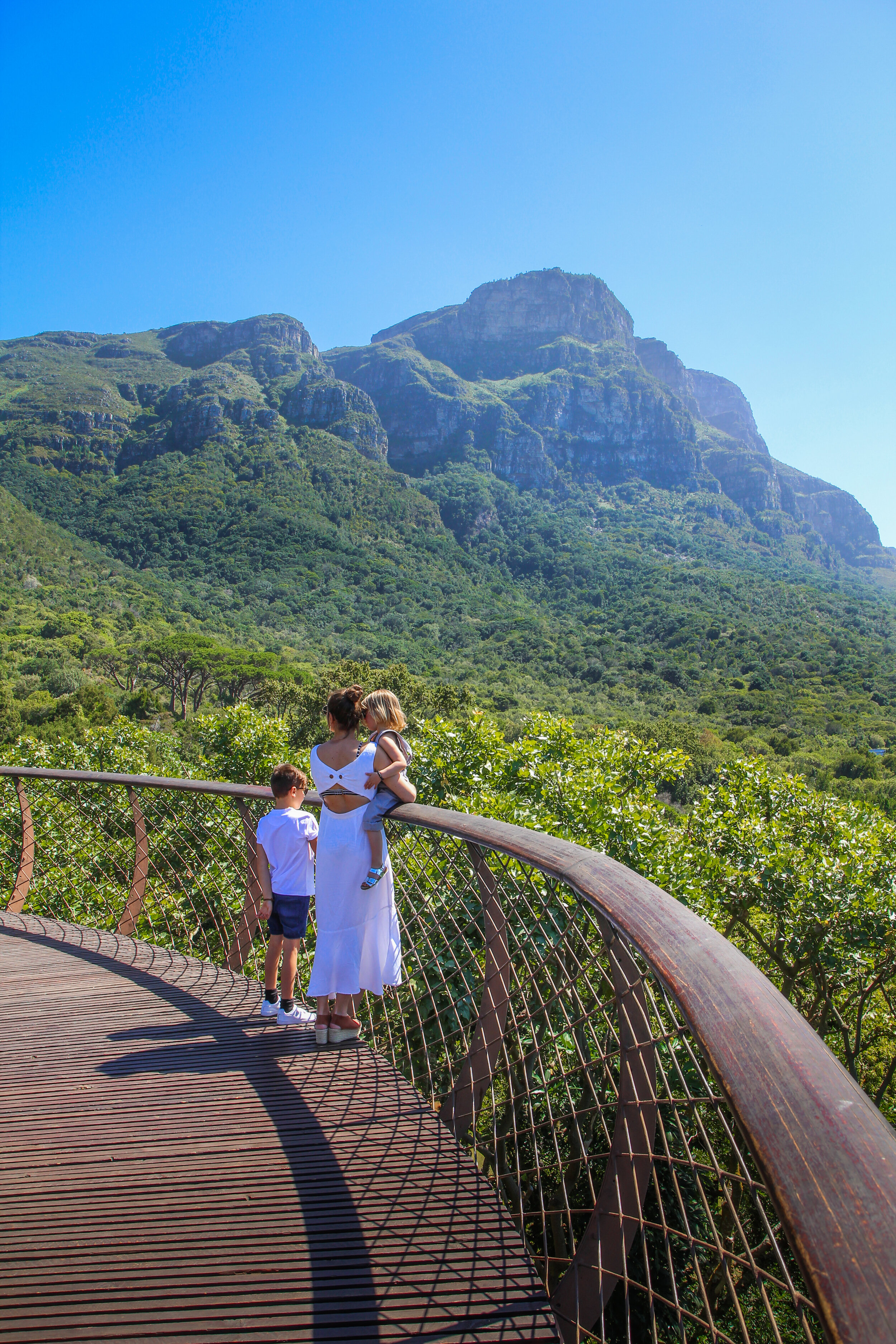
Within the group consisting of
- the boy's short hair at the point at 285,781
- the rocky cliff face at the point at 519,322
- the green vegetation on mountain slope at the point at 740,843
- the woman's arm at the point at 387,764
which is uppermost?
the rocky cliff face at the point at 519,322

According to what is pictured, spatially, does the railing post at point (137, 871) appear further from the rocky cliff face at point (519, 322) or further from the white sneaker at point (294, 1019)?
the rocky cliff face at point (519, 322)

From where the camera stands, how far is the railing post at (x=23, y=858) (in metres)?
4.79

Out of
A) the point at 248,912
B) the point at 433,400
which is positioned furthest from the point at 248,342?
the point at 248,912

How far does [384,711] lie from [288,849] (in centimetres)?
84

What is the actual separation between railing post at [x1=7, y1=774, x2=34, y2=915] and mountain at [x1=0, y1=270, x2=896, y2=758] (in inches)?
1827

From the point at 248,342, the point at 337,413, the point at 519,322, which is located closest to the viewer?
the point at 337,413

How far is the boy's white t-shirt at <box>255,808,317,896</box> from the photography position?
3.19m

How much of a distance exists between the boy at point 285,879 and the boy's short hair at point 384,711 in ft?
1.76

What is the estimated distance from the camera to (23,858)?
4836mm

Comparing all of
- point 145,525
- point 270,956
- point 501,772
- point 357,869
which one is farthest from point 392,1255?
point 145,525

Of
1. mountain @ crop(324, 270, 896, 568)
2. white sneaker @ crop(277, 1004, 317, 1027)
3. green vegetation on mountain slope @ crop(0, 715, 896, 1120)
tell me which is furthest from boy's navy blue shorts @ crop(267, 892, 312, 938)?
mountain @ crop(324, 270, 896, 568)

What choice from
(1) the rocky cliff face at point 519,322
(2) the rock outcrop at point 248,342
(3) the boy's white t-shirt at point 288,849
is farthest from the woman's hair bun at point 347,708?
(1) the rocky cliff face at point 519,322

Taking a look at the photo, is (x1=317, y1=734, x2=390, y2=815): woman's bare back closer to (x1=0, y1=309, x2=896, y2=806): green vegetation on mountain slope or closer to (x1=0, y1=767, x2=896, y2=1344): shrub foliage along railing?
(x1=0, y1=767, x2=896, y2=1344): shrub foliage along railing

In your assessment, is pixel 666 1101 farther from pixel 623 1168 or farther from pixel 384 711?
pixel 384 711
